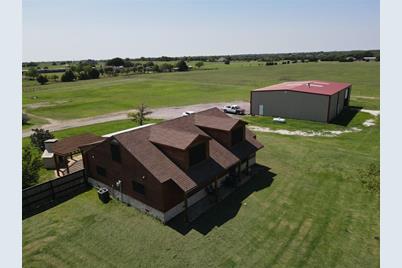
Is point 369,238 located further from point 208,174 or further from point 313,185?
point 208,174

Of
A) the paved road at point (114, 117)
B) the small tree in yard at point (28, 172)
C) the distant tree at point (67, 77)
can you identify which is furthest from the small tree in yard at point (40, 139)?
the distant tree at point (67, 77)

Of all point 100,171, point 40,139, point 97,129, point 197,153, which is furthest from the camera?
point 97,129

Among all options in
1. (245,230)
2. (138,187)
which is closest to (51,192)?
(138,187)

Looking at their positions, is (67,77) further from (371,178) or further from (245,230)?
(371,178)

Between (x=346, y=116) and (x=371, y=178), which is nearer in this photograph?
(x=371, y=178)

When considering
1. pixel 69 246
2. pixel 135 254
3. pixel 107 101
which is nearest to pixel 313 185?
pixel 135 254

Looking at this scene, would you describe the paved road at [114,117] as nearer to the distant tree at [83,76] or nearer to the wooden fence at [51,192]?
the wooden fence at [51,192]
